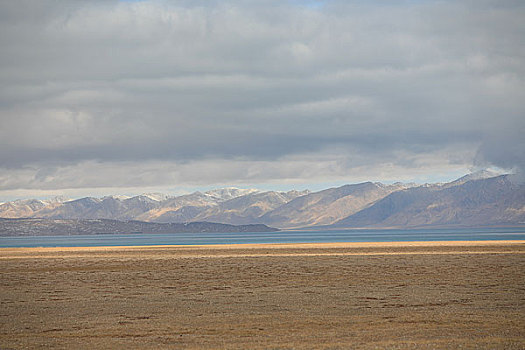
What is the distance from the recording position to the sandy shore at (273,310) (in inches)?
773

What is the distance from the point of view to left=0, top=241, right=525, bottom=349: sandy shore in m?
19.6

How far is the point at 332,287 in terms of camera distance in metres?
35.0

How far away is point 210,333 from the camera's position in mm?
21094

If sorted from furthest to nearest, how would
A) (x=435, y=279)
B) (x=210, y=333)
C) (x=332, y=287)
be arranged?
1. (x=435, y=279)
2. (x=332, y=287)
3. (x=210, y=333)

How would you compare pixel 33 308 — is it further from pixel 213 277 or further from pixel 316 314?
pixel 213 277

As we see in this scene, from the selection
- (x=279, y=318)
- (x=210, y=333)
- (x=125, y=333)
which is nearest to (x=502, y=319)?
(x=279, y=318)

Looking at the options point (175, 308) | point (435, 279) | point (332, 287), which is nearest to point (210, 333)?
point (175, 308)

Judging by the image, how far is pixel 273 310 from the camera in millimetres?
26297

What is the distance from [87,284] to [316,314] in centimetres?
1998

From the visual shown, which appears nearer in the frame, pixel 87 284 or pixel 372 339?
pixel 372 339

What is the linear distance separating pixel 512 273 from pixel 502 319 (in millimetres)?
20500

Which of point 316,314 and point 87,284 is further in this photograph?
point 87,284

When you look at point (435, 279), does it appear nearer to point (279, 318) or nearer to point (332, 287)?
point (332, 287)

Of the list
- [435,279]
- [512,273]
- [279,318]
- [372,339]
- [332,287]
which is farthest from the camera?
[512,273]
